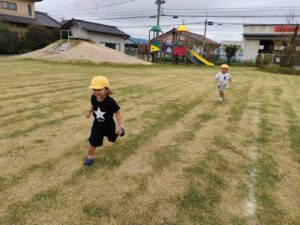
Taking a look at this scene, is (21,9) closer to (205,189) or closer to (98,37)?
(98,37)

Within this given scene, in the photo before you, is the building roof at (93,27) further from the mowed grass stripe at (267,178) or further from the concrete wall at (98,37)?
the mowed grass stripe at (267,178)

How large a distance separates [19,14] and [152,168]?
3896cm

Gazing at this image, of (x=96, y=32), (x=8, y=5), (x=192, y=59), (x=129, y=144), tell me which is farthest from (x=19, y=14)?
(x=129, y=144)

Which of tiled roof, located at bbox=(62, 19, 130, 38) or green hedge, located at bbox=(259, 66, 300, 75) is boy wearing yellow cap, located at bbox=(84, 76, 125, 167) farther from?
tiled roof, located at bbox=(62, 19, 130, 38)

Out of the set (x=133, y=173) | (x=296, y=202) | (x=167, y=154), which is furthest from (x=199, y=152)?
(x=296, y=202)

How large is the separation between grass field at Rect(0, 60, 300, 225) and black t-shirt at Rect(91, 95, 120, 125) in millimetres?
735

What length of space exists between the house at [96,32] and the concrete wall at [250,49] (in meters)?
18.7

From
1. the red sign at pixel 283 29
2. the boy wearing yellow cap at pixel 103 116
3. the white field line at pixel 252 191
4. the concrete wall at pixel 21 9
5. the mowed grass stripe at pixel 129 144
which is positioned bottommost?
the white field line at pixel 252 191

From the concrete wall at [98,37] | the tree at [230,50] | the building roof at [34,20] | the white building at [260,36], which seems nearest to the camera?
the building roof at [34,20]

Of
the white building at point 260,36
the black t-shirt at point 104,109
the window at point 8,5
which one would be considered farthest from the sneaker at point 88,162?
the window at point 8,5

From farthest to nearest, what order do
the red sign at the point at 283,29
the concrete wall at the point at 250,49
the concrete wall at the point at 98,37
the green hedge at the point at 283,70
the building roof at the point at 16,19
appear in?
the concrete wall at the point at 250,49 < the concrete wall at the point at 98,37 < the red sign at the point at 283,29 < the building roof at the point at 16,19 < the green hedge at the point at 283,70

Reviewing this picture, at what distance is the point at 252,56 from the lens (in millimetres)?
Answer: 39438

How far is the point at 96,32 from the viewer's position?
37781mm

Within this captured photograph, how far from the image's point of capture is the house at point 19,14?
3358 cm
